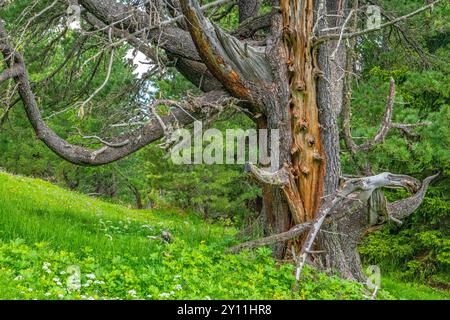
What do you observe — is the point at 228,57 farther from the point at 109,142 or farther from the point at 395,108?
the point at 395,108

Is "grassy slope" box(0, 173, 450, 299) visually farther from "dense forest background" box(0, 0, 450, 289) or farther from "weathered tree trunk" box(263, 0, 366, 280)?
"dense forest background" box(0, 0, 450, 289)

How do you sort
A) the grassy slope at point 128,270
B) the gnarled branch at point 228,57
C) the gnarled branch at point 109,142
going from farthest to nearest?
the gnarled branch at point 109,142, the gnarled branch at point 228,57, the grassy slope at point 128,270

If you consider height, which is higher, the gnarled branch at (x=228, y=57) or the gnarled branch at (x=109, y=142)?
the gnarled branch at (x=228, y=57)

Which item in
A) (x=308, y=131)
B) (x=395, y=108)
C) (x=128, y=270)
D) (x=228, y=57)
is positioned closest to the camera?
(x=128, y=270)

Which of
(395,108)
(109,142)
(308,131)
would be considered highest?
(395,108)

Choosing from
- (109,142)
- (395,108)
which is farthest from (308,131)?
(395,108)

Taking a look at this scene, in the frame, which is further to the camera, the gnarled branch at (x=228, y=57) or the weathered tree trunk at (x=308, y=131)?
the weathered tree trunk at (x=308, y=131)

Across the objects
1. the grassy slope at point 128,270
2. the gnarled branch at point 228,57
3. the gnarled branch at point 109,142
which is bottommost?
the grassy slope at point 128,270

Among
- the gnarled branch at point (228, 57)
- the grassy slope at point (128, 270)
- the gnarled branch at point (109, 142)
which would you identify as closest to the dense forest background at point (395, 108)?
the gnarled branch at point (109, 142)

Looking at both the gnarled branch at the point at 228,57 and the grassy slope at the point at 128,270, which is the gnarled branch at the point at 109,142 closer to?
the gnarled branch at the point at 228,57

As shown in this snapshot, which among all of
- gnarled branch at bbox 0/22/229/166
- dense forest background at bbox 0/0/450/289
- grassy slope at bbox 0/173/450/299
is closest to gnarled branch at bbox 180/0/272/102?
gnarled branch at bbox 0/22/229/166

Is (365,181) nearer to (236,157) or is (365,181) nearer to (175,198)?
(236,157)

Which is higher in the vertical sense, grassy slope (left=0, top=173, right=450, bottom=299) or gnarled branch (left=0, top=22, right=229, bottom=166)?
gnarled branch (left=0, top=22, right=229, bottom=166)

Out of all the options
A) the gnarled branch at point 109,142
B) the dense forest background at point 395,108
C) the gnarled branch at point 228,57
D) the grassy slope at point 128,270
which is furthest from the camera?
the dense forest background at point 395,108
